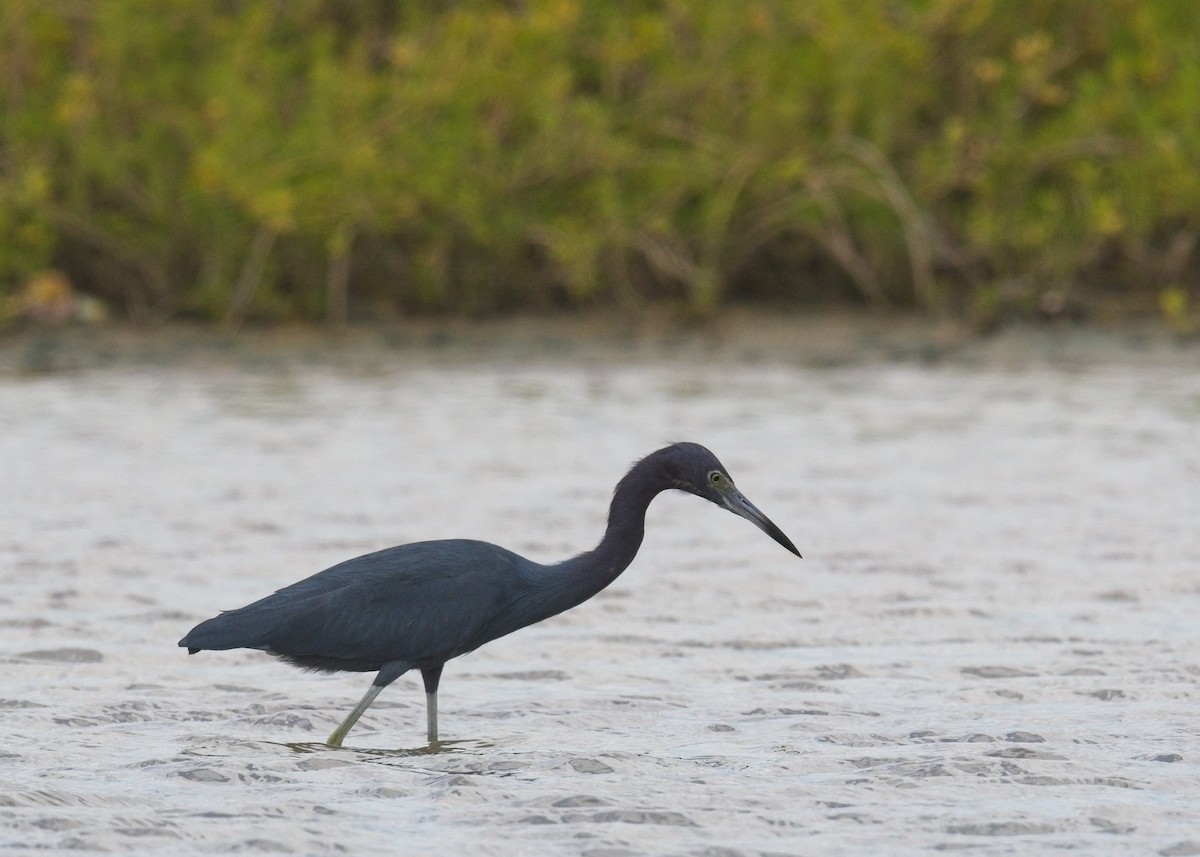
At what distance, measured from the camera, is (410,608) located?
6641mm

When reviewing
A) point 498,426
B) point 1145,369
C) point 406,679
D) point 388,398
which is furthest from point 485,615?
point 1145,369

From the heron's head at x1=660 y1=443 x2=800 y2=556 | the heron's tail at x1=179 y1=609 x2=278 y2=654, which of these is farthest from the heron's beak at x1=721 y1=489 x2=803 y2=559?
the heron's tail at x1=179 y1=609 x2=278 y2=654

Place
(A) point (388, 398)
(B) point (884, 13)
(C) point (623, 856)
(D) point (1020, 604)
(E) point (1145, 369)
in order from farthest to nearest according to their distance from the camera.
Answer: (B) point (884, 13) → (E) point (1145, 369) → (A) point (388, 398) → (D) point (1020, 604) → (C) point (623, 856)

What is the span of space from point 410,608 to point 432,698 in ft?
0.99

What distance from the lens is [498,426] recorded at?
14.0 meters

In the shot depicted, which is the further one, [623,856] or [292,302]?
[292,302]

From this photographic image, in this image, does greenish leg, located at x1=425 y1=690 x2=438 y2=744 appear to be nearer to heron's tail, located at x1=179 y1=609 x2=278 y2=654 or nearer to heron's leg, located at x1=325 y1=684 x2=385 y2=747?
heron's leg, located at x1=325 y1=684 x2=385 y2=747

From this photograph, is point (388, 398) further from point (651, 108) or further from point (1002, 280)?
point (1002, 280)

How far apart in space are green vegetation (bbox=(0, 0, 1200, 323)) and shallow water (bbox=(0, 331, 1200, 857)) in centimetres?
265

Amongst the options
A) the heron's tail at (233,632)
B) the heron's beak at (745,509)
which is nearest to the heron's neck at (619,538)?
the heron's beak at (745,509)

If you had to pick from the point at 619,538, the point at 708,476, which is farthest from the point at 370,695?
the point at 708,476

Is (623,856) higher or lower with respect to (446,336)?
lower

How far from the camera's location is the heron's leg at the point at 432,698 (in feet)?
21.9

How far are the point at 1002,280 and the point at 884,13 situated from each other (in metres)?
2.50
